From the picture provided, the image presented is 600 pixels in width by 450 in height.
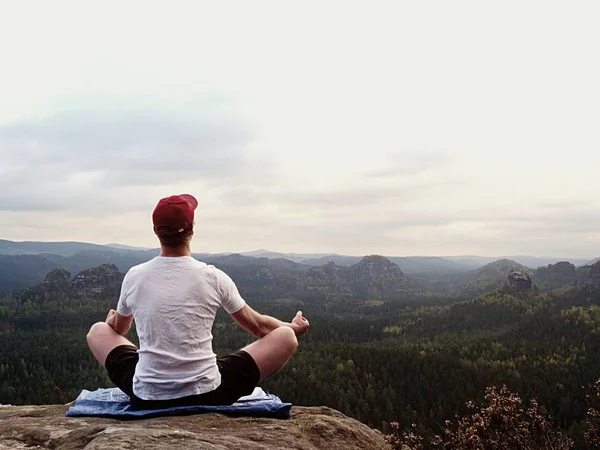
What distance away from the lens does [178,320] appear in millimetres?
6543

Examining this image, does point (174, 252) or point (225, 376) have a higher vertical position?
point (174, 252)

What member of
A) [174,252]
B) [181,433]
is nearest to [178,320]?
[174,252]

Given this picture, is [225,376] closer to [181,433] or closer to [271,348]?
[271,348]

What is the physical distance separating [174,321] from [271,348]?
165 centimetres

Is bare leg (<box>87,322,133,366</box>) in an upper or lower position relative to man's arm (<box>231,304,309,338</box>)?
lower

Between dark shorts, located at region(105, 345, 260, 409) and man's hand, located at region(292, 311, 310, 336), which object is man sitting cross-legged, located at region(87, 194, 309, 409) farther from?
man's hand, located at region(292, 311, 310, 336)

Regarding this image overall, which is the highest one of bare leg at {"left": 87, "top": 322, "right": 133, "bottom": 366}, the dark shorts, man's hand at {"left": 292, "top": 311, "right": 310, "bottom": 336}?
man's hand at {"left": 292, "top": 311, "right": 310, "bottom": 336}

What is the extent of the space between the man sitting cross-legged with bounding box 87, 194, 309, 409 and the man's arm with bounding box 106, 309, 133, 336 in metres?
0.30

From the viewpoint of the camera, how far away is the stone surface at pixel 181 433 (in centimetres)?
550

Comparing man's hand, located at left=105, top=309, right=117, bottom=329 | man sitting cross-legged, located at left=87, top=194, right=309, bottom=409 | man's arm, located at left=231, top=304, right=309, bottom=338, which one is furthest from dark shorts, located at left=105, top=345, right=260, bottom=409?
man's hand, located at left=105, top=309, right=117, bottom=329

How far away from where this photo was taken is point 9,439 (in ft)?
20.6

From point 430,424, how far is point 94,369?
84916mm

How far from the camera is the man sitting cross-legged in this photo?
655cm

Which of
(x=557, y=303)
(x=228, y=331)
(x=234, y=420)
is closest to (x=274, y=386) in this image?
(x=228, y=331)
